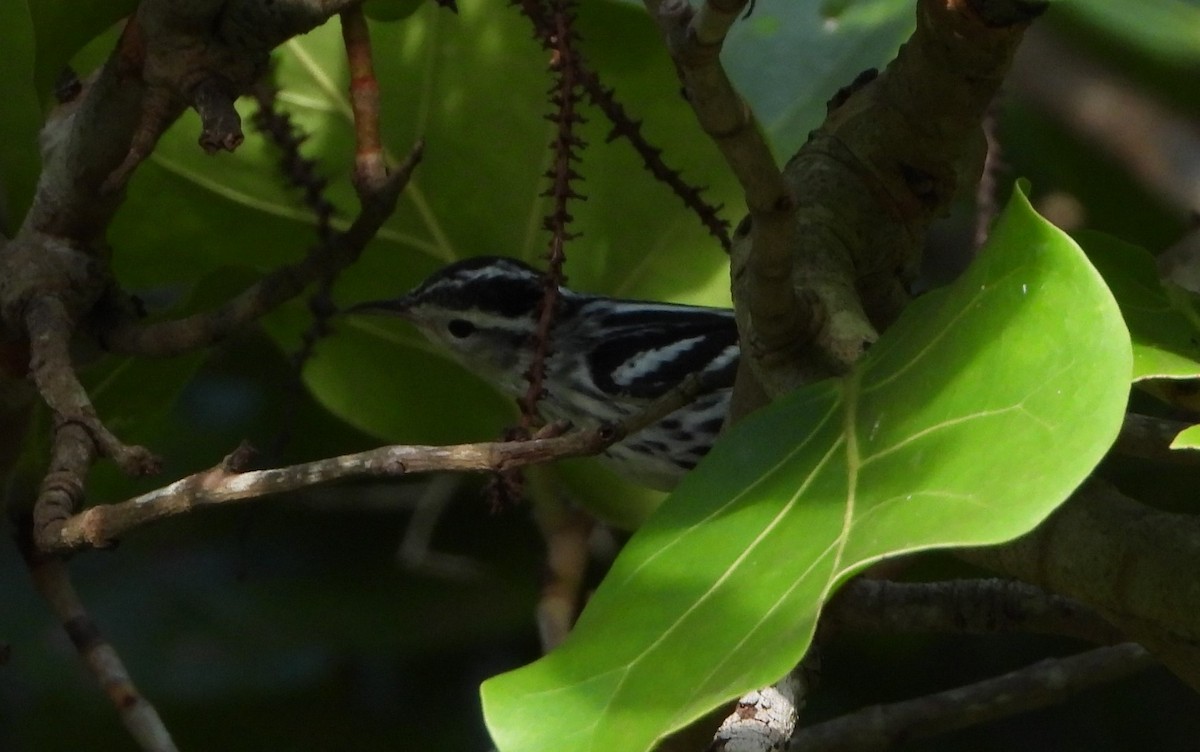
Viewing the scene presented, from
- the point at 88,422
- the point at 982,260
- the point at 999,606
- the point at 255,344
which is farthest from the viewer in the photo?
the point at 255,344

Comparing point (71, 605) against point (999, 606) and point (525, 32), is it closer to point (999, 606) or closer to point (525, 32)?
point (525, 32)

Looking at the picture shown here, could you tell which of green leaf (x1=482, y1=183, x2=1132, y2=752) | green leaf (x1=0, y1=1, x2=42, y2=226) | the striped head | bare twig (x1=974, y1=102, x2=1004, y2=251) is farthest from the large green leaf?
green leaf (x1=482, y1=183, x2=1132, y2=752)

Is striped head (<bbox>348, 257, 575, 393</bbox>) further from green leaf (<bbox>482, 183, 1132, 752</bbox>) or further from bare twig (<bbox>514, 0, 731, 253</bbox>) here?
green leaf (<bbox>482, 183, 1132, 752</bbox>)

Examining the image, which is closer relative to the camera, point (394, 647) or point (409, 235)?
point (409, 235)

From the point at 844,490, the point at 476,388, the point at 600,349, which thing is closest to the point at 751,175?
the point at 844,490

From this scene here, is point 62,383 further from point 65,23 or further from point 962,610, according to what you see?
point 962,610

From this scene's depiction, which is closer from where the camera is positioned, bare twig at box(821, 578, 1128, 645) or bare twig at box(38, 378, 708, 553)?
bare twig at box(38, 378, 708, 553)

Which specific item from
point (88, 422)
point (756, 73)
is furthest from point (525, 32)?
point (88, 422)
